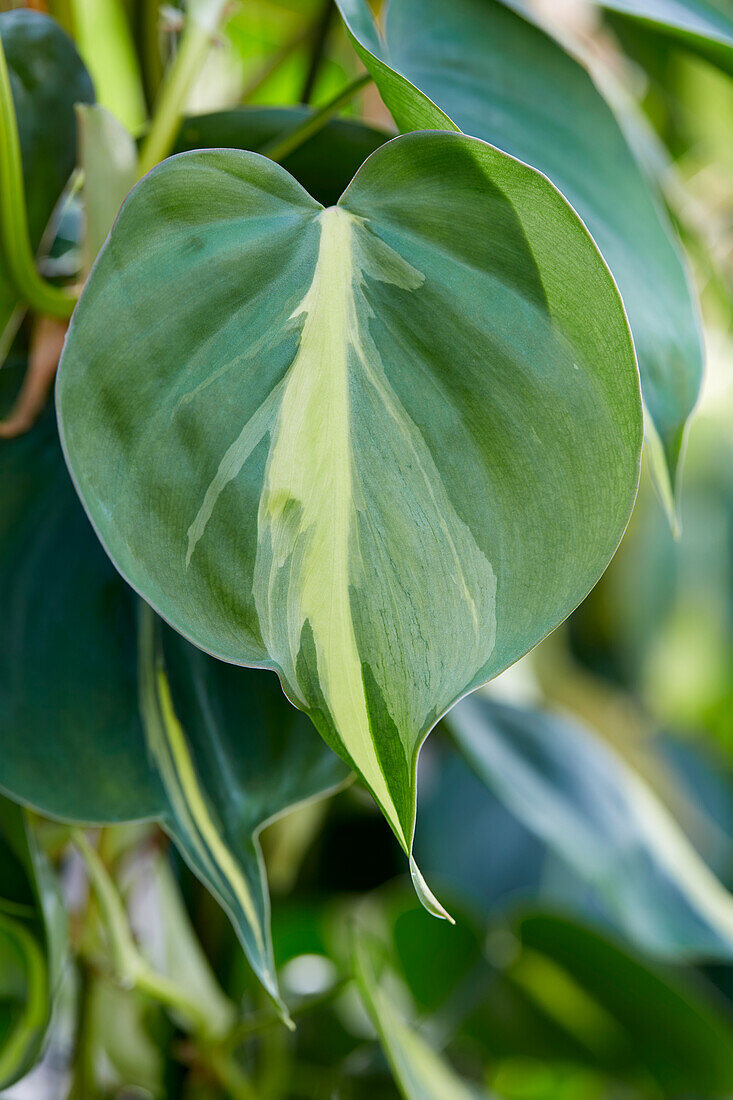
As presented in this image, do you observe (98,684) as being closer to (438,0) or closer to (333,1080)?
(438,0)

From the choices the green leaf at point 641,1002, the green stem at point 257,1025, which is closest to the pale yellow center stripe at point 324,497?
the green stem at point 257,1025

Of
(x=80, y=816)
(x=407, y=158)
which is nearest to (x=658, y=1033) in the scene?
(x=80, y=816)

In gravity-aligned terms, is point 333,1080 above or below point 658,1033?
below

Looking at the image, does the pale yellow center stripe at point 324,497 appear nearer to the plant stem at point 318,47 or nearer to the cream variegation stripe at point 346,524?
the cream variegation stripe at point 346,524

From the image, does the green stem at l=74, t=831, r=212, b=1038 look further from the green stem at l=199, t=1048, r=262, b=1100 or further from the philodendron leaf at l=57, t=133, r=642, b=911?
the philodendron leaf at l=57, t=133, r=642, b=911

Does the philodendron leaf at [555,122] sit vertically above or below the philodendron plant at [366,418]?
above

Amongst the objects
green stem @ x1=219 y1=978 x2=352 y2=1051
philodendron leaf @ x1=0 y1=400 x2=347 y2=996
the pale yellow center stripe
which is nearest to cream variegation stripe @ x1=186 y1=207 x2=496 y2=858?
the pale yellow center stripe
